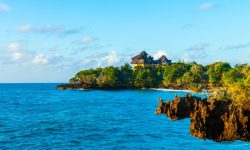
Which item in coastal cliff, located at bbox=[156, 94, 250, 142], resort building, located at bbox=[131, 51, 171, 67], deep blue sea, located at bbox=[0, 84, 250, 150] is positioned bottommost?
deep blue sea, located at bbox=[0, 84, 250, 150]

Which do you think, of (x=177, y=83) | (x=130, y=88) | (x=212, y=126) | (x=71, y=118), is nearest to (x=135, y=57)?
(x=130, y=88)

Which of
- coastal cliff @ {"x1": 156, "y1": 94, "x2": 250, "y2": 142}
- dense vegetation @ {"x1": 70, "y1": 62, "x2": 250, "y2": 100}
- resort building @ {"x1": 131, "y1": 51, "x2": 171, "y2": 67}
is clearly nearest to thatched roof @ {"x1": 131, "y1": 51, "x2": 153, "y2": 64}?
resort building @ {"x1": 131, "y1": 51, "x2": 171, "y2": 67}

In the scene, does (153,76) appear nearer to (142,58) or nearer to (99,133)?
(142,58)

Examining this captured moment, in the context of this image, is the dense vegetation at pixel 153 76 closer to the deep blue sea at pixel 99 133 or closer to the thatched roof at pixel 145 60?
the thatched roof at pixel 145 60

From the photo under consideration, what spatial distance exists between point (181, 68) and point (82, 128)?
104 meters

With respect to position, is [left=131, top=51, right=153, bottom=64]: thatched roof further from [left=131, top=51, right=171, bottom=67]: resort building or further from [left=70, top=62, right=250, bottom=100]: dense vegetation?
[left=70, top=62, right=250, bottom=100]: dense vegetation

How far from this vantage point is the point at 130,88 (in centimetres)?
14600

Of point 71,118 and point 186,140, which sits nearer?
point 186,140

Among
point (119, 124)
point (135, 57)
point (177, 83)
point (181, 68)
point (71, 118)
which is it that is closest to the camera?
point (119, 124)

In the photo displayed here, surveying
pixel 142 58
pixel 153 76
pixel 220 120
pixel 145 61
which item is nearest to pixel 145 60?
pixel 145 61

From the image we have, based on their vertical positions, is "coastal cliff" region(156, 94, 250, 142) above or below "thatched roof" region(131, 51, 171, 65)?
below

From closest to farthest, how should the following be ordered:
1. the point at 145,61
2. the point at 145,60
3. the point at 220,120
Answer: the point at 220,120 → the point at 145,61 → the point at 145,60

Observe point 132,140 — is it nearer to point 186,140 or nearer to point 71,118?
point 186,140

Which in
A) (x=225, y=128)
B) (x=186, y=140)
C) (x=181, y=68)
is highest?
(x=181, y=68)
